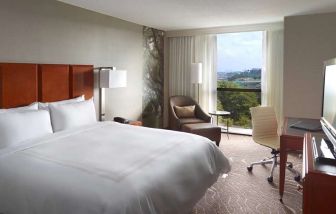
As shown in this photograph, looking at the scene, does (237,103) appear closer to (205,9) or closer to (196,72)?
(196,72)

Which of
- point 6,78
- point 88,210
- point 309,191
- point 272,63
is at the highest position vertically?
point 272,63

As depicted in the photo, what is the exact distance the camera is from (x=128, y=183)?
185 centimetres

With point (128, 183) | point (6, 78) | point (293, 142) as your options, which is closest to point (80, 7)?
point (6, 78)

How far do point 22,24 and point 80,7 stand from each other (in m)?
1.05

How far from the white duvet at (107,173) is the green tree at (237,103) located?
3.44 m

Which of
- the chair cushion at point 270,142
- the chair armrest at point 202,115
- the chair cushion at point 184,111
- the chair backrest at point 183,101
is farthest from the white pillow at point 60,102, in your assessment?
the chair cushion at point 270,142

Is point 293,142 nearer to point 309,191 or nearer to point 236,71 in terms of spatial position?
point 309,191

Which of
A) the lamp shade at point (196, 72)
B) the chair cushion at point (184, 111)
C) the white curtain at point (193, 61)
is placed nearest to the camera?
the chair cushion at point (184, 111)

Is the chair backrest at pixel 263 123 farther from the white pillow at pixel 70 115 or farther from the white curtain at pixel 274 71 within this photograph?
the white pillow at pixel 70 115

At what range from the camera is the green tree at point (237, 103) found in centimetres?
619

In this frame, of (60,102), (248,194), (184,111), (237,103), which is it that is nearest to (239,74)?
(237,103)

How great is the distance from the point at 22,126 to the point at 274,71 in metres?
4.68

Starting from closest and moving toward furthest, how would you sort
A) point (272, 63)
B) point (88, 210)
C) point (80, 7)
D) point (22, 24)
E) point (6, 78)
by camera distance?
point (88, 210), point (6, 78), point (22, 24), point (80, 7), point (272, 63)

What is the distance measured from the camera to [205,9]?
13.5 feet
